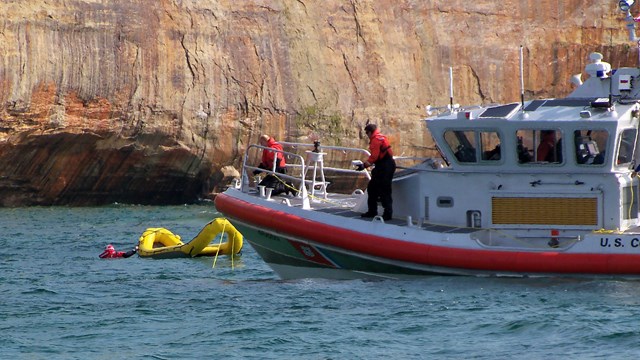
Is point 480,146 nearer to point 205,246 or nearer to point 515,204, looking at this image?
point 515,204

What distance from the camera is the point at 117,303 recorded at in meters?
16.9

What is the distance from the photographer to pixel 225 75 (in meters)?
36.8

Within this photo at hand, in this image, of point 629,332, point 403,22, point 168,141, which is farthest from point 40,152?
point 629,332

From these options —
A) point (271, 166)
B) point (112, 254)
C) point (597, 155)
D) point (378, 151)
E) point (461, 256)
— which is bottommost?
point (112, 254)

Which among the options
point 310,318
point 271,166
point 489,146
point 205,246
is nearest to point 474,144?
point 489,146

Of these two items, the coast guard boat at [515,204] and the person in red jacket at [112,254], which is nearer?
the coast guard boat at [515,204]

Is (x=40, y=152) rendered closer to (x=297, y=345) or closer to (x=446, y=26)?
(x=446, y=26)

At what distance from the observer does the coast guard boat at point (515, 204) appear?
645 inches

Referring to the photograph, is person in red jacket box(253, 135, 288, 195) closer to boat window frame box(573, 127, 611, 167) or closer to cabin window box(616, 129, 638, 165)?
boat window frame box(573, 127, 611, 167)

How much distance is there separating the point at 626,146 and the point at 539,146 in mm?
1121

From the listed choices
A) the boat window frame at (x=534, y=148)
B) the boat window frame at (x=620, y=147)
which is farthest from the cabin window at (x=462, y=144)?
the boat window frame at (x=620, y=147)

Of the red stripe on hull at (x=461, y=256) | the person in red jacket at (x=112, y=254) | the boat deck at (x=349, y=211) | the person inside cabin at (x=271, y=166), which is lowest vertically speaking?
the person in red jacket at (x=112, y=254)

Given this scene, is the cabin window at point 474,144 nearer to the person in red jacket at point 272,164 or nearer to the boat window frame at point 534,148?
the boat window frame at point 534,148

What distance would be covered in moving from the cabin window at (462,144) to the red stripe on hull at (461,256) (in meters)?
1.22
